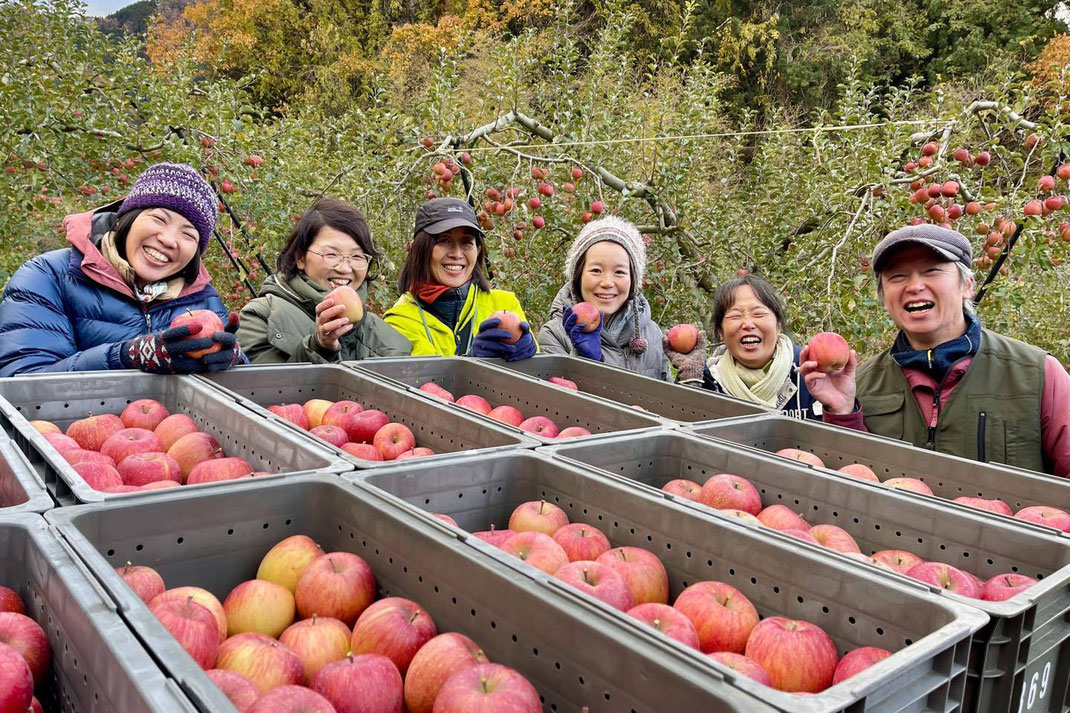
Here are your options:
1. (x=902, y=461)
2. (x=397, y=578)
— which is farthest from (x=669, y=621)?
(x=902, y=461)

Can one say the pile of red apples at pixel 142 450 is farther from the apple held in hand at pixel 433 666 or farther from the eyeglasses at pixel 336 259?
the eyeglasses at pixel 336 259

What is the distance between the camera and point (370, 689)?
1.09 metres

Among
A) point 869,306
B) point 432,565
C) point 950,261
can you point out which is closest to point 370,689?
point 432,565

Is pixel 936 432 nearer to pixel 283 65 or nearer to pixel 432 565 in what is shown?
pixel 432 565

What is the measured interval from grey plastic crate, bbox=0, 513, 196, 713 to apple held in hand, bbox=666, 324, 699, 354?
2930 millimetres

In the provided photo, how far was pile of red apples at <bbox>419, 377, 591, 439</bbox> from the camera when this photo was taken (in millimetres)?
2297

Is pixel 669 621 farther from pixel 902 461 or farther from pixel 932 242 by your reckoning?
pixel 932 242

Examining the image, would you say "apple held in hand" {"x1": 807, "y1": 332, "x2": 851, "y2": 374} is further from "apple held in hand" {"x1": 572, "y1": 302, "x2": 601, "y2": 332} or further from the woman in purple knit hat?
the woman in purple knit hat

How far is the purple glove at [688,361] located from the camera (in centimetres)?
370

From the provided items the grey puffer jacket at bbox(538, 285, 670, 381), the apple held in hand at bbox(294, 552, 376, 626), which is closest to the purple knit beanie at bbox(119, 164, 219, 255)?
the grey puffer jacket at bbox(538, 285, 670, 381)

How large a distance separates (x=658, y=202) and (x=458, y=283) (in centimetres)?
211

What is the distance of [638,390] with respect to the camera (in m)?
2.81

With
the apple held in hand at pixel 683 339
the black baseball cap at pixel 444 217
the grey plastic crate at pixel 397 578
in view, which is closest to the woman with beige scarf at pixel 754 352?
the apple held in hand at pixel 683 339

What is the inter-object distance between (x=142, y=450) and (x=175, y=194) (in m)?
1.06
